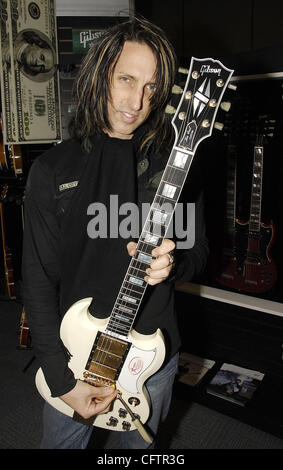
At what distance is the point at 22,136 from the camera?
2.60 meters

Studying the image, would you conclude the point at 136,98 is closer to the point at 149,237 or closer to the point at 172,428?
the point at 149,237

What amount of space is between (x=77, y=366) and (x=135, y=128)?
741 mm

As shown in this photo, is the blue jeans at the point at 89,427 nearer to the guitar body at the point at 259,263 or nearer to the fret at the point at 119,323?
the fret at the point at 119,323

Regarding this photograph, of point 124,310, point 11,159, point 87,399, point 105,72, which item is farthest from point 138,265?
point 11,159

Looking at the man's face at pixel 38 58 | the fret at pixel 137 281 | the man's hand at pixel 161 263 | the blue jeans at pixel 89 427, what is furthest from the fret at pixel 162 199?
the man's face at pixel 38 58

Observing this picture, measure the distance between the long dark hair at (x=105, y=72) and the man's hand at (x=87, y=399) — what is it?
699mm

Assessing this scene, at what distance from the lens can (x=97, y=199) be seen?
1.08 metres

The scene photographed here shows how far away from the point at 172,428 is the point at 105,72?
1866 mm

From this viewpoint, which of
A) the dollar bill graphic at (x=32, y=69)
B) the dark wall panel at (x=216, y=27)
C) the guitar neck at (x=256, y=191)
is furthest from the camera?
the dark wall panel at (x=216, y=27)

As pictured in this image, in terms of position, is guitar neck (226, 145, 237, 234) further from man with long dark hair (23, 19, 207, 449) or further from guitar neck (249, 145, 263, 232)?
man with long dark hair (23, 19, 207, 449)

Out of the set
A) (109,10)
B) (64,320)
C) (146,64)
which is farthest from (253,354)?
(109,10)

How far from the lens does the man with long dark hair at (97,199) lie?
103cm

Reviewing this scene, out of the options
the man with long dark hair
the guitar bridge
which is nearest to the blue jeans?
the man with long dark hair
